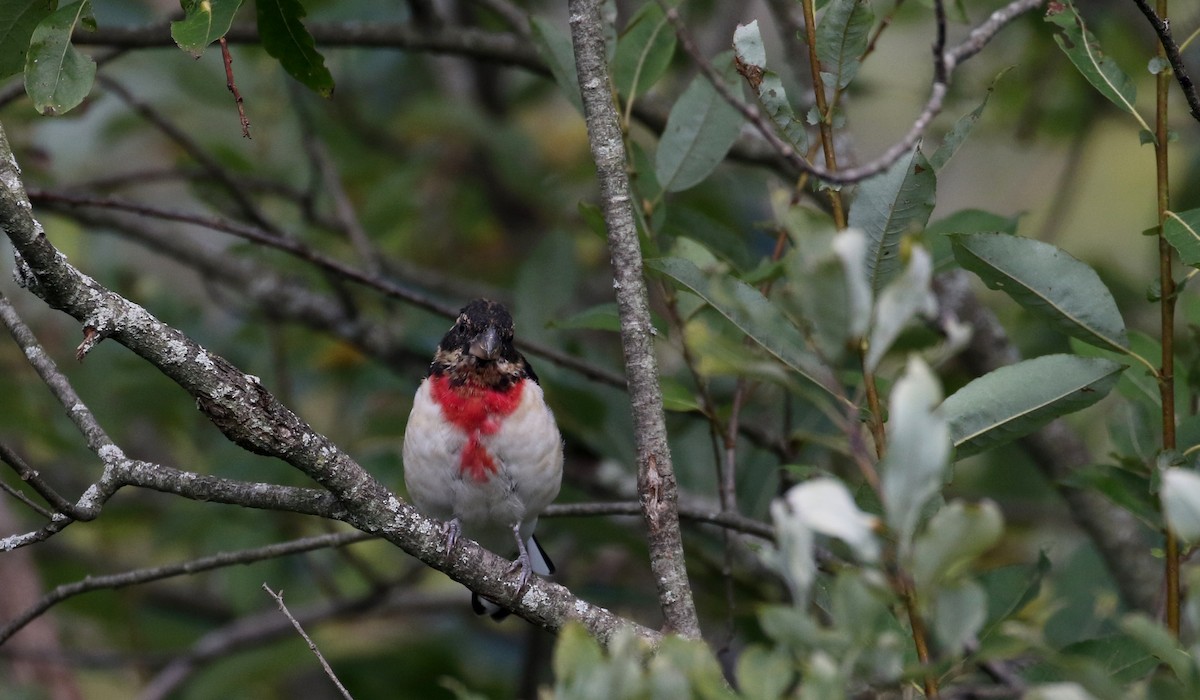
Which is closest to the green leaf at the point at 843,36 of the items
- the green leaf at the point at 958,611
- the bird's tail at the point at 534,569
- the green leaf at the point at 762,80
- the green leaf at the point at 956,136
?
the green leaf at the point at 762,80

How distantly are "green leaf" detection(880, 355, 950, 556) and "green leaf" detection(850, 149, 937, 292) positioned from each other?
848 mm

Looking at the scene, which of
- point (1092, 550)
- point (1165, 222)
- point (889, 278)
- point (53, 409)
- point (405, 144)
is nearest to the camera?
point (889, 278)

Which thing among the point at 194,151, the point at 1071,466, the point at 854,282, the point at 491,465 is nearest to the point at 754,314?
the point at 854,282

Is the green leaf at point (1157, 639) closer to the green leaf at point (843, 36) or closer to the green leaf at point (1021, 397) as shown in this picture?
the green leaf at point (1021, 397)

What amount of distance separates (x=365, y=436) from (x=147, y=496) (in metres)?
1.82

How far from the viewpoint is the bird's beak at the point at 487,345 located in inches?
165

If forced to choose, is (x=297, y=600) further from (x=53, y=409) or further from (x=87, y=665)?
(x=53, y=409)

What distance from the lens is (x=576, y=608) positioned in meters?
2.84

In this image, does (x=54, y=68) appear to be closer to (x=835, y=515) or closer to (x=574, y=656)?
(x=574, y=656)

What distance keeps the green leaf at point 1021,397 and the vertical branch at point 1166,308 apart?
0.71 feet

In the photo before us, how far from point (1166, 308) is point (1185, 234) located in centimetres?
17

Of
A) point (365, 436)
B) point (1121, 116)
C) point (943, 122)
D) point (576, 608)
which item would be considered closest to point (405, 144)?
point (365, 436)

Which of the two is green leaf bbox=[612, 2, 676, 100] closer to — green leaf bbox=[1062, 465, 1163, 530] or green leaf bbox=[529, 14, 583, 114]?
green leaf bbox=[529, 14, 583, 114]

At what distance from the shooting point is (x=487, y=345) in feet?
13.8
